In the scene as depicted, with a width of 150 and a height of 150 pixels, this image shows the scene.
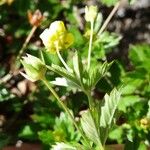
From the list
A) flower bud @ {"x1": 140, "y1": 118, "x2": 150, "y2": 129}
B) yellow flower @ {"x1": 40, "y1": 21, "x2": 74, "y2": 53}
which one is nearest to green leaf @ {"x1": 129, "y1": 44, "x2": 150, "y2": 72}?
flower bud @ {"x1": 140, "y1": 118, "x2": 150, "y2": 129}

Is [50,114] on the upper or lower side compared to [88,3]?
lower

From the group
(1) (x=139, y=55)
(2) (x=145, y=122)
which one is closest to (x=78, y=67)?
(2) (x=145, y=122)

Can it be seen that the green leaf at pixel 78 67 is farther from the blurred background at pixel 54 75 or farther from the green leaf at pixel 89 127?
the blurred background at pixel 54 75

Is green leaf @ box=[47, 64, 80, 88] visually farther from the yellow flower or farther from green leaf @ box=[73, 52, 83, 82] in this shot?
the yellow flower

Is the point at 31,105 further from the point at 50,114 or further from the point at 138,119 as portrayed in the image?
the point at 138,119

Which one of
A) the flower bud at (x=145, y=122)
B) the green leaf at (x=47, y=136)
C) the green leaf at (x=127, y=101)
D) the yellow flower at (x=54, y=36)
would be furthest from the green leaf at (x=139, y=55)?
the yellow flower at (x=54, y=36)

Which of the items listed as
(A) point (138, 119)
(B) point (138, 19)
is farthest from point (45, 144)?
(B) point (138, 19)

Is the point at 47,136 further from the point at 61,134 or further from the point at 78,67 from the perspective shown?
the point at 78,67
